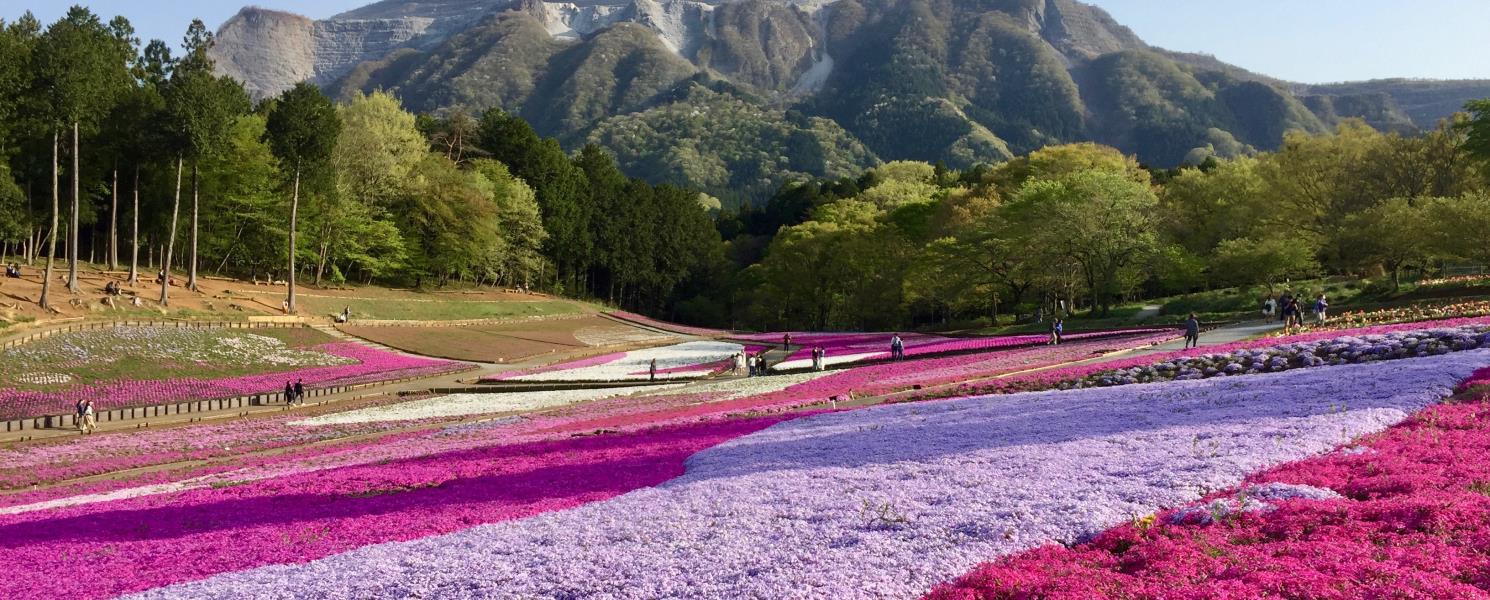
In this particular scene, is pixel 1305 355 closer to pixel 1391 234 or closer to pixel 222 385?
pixel 1391 234

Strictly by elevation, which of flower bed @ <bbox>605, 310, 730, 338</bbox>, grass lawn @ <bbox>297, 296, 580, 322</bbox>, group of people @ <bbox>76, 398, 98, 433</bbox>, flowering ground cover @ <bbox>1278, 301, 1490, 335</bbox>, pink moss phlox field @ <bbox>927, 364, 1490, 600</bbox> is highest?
flowering ground cover @ <bbox>1278, 301, 1490, 335</bbox>

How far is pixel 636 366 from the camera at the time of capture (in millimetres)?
53875

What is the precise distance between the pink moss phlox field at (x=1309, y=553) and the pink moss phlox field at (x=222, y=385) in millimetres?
37244

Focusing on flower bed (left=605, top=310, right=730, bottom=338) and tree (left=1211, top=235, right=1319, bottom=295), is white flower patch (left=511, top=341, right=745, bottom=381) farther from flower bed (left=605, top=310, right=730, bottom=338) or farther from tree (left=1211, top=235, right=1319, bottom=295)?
tree (left=1211, top=235, right=1319, bottom=295)

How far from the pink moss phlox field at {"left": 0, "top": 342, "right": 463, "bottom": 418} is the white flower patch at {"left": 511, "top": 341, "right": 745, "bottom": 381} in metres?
7.77

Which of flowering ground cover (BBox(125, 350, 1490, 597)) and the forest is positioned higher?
the forest

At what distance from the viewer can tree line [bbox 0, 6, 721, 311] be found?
2002 inches

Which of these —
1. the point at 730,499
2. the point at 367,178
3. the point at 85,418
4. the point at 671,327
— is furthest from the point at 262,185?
the point at 730,499

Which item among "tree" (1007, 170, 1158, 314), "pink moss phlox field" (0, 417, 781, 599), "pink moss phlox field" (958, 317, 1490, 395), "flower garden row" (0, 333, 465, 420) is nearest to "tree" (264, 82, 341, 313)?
"flower garden row" (0, 333, 465, 420)

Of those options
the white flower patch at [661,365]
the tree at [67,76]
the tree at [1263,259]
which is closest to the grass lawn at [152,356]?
the tree at [67,76]

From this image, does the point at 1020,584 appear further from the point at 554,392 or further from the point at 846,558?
the point at 554,392

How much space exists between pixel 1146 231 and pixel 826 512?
6041cm

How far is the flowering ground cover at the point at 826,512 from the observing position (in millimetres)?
9640

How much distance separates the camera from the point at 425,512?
1463 cm
